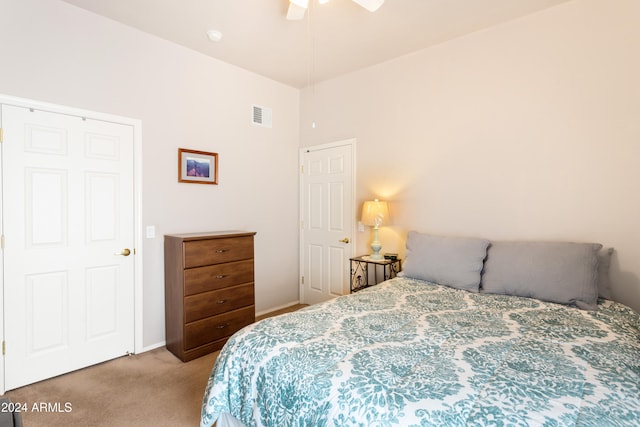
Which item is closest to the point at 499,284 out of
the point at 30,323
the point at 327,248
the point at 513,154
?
the point at 513,154

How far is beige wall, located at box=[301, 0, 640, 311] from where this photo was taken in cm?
215

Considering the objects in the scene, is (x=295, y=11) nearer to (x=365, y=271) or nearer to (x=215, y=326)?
(x=365, y=271)

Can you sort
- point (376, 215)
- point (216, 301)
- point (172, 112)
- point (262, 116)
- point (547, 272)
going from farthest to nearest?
point (262, 116) < point (376, 215) < point (172, 112) < point (216, 301) < point (547, 272)

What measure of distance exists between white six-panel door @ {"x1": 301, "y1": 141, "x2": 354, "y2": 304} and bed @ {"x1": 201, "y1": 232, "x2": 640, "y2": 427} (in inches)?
60.4

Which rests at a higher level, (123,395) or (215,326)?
(215,326)

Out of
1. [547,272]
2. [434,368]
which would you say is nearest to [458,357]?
[434,368]

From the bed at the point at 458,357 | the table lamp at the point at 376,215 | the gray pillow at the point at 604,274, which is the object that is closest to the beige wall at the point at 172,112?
the table lamp at the point at 376,215

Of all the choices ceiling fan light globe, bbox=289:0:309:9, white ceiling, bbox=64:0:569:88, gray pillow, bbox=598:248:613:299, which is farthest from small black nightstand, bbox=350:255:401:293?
ceiling fan light globe, bbox=289:0:309:9

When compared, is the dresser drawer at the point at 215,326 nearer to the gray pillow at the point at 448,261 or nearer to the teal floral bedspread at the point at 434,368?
the teal floral bedspread at the point at 434,368

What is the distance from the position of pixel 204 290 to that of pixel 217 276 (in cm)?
16

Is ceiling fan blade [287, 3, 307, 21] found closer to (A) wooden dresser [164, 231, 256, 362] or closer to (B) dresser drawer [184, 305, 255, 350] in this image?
(A) wooden dresser [164, 231, 256, 362]

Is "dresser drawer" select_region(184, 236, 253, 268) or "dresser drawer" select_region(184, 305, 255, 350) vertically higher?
"dresser drawer" select_region(184, 236, 253, 268)

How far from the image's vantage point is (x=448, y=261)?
2.45 metres

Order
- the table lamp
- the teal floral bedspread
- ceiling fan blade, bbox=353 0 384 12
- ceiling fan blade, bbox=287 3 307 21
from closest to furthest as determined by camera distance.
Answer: the teal floral bedspread → ceiling fan blade, bbox=353 0 384 12 → ceiling fan blade, bbox=287 3 307 21 → the table lamp
